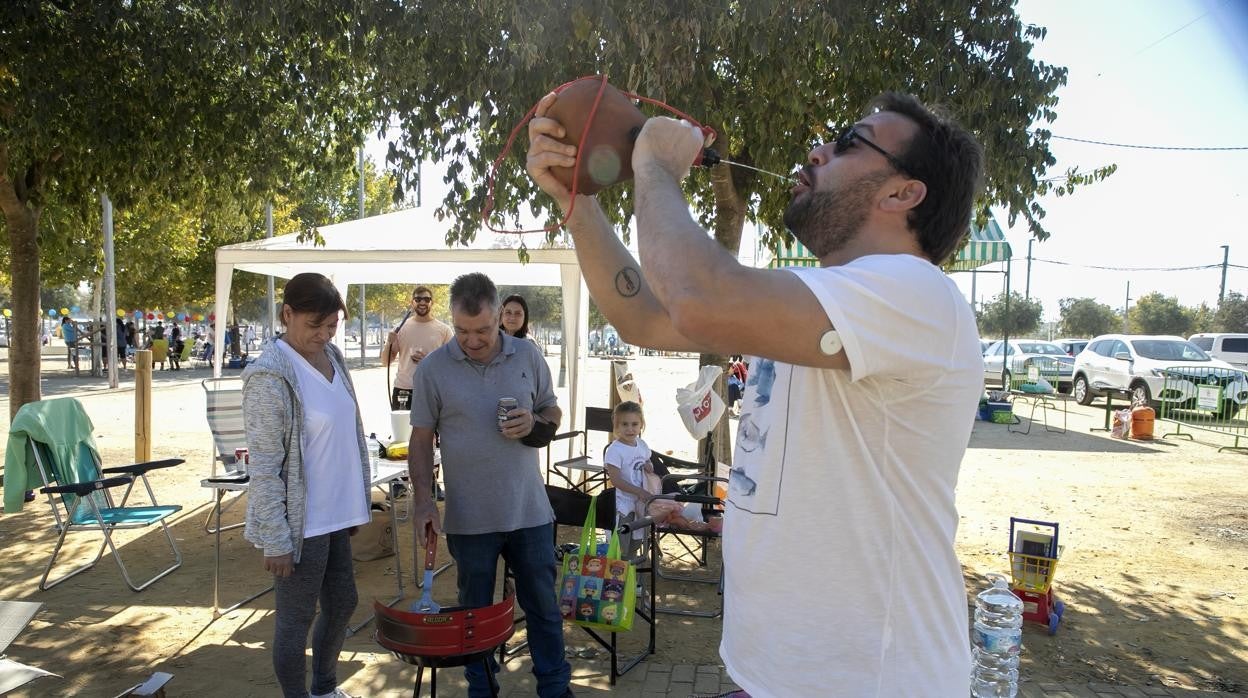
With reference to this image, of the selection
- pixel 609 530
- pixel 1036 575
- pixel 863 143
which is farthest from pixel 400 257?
pixel 863 143

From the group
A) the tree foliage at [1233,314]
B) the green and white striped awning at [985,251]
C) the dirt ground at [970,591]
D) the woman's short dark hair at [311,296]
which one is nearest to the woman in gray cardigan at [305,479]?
the woman's short dark hair at [311,296]

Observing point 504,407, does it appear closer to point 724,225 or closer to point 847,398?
point 847,398

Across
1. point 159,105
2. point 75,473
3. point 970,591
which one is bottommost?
point 970,591

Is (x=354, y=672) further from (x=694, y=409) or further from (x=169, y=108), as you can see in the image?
(x=169, y=108)

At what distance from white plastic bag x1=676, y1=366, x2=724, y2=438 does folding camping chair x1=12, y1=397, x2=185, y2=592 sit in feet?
12.3

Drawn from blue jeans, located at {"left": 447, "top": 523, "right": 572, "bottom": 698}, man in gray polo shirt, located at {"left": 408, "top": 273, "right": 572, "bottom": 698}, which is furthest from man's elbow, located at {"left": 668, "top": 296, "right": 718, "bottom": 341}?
blue jeans, located at {"left": 447, "top": 523, "right": 572, "bottom": 698}

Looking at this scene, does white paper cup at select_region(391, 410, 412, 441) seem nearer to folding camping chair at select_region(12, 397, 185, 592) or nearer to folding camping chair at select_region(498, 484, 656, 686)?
folding camping chair at select_region(12, 397, 185, 592)

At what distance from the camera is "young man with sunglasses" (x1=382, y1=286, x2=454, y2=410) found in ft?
27.2

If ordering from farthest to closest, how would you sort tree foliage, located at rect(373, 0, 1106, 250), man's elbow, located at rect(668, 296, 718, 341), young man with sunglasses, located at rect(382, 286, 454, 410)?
1. young man with sunglasses, located at rect(382, 286, 454, 410)
2. tree foliage, located at rect(373, 0, 1106, 250)
3. man's elbow, located at rect(668, 296, 718, 341)

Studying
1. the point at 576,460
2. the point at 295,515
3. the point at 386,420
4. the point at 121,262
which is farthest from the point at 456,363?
the point at 121,262

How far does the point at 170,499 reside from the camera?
798cm

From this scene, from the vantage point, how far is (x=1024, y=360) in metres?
23.0

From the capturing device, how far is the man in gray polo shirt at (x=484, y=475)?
11.6ft

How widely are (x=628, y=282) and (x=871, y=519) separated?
24.7 inches
